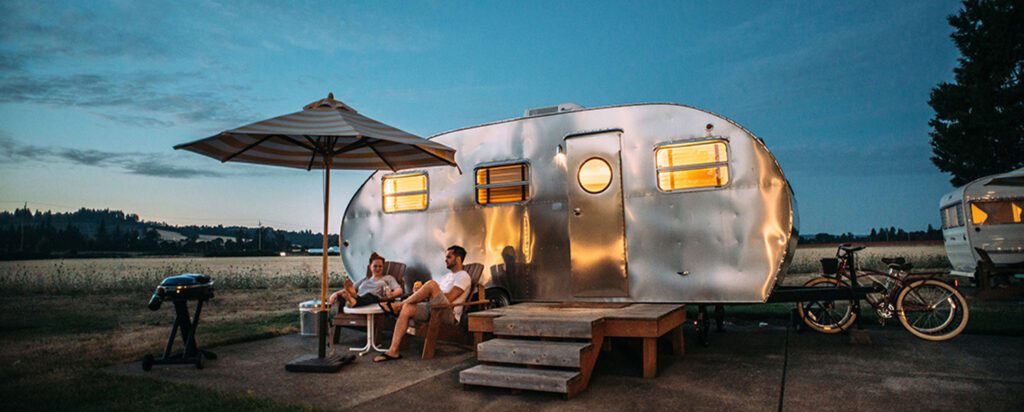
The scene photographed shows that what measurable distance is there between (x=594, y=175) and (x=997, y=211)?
29.7 feet

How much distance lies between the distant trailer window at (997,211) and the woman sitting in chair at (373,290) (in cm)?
1096

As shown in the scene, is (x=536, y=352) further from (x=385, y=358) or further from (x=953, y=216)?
(x=953, y=216)

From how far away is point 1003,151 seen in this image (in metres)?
18.0

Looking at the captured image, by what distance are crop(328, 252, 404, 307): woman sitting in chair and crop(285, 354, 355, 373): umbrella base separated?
32.5 inches

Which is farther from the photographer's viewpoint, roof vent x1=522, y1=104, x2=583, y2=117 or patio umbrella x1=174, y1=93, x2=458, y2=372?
roof vent x1=522, y1=104, x2=583, y2=117

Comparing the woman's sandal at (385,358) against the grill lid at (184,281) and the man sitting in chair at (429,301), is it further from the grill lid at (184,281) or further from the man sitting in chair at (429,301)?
the grill lid at (184,281)

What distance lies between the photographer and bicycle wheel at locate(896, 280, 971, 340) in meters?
6.33

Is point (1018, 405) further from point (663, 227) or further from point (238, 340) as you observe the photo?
point (238, 340)

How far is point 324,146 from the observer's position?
18.1 ft

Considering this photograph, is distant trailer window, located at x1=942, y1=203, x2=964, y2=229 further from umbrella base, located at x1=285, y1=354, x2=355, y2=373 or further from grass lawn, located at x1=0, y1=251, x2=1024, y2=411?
umbrella base, located at x1=285, y1=354, x2=355, y2=373

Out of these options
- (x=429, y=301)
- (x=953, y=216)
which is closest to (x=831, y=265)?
(x=429, y=301)

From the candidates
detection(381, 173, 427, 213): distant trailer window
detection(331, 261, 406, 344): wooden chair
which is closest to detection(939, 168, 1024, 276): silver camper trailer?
detection(381, 173, 427, 213): distant trailer window

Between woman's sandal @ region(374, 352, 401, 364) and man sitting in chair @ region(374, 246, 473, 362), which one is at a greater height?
man sitting in chair @ region(374, 246, 473, 362)

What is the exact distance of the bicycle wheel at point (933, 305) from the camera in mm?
6328
